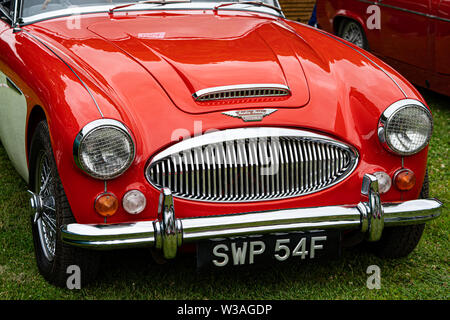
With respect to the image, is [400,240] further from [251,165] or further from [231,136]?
[231,136]

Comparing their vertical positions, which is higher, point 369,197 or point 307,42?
point 307,42

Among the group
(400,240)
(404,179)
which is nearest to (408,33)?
(400,240)

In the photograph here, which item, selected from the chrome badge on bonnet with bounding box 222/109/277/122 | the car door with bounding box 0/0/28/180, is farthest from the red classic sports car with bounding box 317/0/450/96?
the car door with bounding box 0/0/28/180

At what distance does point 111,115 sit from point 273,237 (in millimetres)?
856

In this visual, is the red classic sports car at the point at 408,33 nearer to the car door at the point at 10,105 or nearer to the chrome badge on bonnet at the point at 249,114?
the chrome badge on bonnet at the point at 249,114

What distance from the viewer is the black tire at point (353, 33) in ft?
23.5

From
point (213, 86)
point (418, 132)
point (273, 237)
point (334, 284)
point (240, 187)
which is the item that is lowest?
point (334, 284)

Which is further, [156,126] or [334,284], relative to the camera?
[334,284]

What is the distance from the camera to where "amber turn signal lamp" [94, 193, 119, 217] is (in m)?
2.61

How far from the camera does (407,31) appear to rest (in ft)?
20.5

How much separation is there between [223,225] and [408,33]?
4344 mm

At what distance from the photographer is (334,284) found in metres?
3.13

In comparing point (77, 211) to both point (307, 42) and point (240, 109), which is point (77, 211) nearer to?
point (240, 109)
